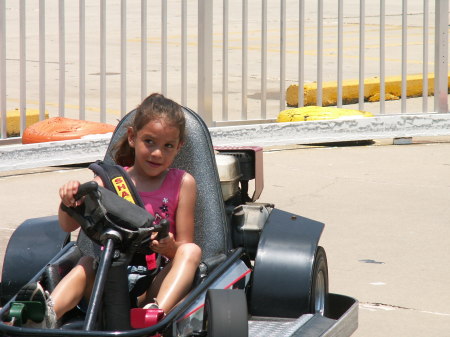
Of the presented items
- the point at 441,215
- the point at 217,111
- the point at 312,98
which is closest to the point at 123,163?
the point at 441,215

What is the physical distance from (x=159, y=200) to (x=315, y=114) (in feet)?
17.0

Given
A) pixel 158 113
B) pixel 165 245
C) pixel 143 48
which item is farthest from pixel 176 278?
pixel 143 48

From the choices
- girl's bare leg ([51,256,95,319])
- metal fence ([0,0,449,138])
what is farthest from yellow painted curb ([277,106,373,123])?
girl's bare leg ([51,256,95,319])

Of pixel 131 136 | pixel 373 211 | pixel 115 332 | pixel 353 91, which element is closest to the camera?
pixel 115 332

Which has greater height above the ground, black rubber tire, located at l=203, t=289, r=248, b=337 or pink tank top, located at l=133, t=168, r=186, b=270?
pink tank top, located at l=133, t=168, r=186, b=270

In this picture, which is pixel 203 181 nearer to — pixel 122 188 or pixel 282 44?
pixel 122 188

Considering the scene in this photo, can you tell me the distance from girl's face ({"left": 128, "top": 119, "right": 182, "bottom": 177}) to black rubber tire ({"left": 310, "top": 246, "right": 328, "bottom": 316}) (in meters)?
0.71

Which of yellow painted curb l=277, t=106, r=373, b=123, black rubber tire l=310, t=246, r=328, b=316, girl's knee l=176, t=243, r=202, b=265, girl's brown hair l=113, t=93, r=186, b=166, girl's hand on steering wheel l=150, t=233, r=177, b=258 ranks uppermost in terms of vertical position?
girl's brown hair l=113, t=93, r=186, b=166

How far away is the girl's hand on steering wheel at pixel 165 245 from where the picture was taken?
375cm

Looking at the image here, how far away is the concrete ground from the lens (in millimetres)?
4938

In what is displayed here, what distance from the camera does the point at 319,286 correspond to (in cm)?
435

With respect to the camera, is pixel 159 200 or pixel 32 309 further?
pixel 159 200

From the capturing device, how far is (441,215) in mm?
6598

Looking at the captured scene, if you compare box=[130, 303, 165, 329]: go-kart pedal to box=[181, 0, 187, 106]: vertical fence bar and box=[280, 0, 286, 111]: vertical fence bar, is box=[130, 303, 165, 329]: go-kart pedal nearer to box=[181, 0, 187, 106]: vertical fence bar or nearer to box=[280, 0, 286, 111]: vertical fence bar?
box=[181, 0, 187, 106]: vertical fence bar
